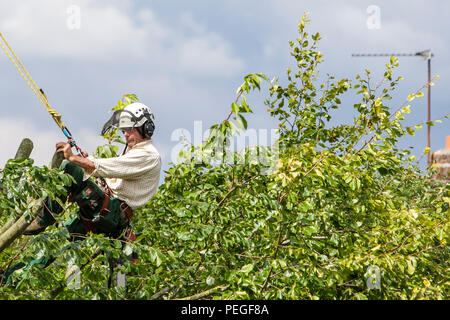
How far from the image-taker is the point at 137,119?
6.34 m

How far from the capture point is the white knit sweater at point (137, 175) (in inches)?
237

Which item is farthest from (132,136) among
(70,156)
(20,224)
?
(20,224)

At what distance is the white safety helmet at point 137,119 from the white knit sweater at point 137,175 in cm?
13

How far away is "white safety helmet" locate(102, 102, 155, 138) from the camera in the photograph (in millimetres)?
6324

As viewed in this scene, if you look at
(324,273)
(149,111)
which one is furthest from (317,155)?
(149,111)

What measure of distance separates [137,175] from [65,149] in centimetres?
82

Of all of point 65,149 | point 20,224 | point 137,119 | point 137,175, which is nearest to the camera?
point 65,149

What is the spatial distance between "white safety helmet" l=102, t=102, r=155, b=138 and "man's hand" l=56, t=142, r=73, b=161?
81cm

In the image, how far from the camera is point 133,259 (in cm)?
643

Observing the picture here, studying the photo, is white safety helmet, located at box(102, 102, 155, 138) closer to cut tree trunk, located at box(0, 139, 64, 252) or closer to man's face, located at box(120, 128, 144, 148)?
man's face, located at box(120, 128, 144, 148)

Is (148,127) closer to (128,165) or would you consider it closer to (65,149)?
(128,165)
